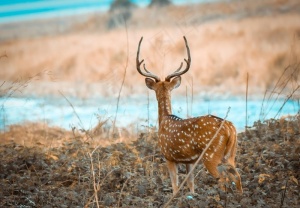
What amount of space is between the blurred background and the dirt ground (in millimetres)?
3203

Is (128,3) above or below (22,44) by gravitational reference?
above

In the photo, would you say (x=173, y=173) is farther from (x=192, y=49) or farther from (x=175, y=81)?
(x=192, y=49)

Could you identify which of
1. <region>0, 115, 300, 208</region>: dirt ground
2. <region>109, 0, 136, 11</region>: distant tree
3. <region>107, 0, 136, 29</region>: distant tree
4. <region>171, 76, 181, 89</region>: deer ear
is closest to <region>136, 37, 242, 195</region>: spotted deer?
<region>0, 115, 300, 208</region>: dirt ground

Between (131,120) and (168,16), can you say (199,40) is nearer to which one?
(168,16)

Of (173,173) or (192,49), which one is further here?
(192,49)

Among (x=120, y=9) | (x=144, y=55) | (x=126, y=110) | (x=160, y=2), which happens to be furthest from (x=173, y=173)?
(x=120, y=9)

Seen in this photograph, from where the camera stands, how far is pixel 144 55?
69.8 feet

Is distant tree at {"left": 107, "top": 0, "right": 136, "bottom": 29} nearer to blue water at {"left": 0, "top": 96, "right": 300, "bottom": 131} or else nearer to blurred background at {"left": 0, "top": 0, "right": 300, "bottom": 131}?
blurred background at {"left": 0, "top": 0, "right": 300, "bottom": 131}

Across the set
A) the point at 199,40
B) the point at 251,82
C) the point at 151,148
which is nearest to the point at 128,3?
the point at 199,40

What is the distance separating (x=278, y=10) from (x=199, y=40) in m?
3.70

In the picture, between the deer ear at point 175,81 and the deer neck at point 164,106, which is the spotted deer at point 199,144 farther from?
the deer ear at point 175,81

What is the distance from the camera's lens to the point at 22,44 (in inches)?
1025

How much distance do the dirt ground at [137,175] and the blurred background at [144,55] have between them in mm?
3203

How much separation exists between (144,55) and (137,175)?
1357 cm
